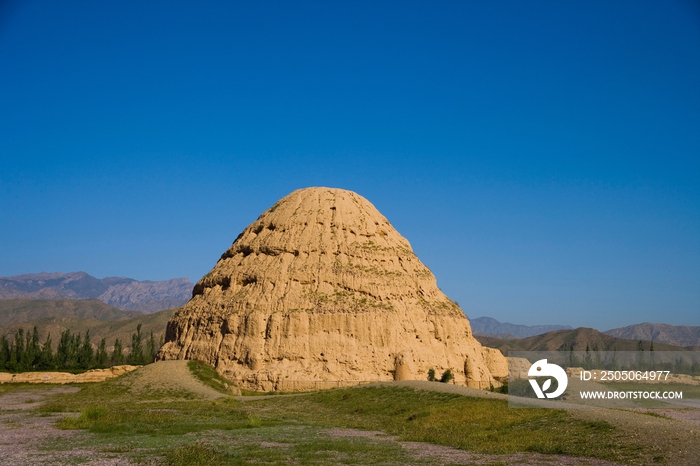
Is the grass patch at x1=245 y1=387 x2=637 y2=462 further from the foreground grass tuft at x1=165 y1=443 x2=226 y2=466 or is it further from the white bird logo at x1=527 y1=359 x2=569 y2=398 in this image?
the foreground grass tuft at x1=165 y1=443 x2=226 y2=466

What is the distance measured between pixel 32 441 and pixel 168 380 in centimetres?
2521

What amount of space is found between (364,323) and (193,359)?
1473cm

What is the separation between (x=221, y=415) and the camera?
1340 inches

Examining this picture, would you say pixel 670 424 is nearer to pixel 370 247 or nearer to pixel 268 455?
pixel 268 455

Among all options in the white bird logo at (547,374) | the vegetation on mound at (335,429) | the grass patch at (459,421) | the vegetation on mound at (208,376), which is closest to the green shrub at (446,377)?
the white bird logo at (547,374)

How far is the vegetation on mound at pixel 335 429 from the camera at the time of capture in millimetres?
20062

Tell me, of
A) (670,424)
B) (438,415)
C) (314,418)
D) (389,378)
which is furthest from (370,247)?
(670,424)

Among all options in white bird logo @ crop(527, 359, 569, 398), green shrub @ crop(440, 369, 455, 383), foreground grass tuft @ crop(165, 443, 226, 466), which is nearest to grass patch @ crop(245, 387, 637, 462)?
white bird logo @ crop(527, 359, 569, 398)

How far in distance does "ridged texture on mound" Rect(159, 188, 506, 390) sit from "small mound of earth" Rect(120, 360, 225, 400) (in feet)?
11.1

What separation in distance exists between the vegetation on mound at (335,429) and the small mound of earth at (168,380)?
12.7 ft


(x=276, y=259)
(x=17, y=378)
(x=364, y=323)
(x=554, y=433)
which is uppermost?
(x=276, y=259)

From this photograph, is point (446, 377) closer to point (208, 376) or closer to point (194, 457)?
point (208, 376)

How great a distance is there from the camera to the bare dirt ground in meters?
18.5

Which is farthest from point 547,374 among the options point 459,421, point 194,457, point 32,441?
point 32,441
